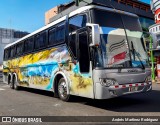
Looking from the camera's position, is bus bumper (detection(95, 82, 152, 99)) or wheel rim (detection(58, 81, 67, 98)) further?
wheel rim (detection(58, 81, 67, 98))

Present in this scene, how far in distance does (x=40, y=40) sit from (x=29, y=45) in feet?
5.58

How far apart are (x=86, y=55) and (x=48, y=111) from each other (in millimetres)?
2177

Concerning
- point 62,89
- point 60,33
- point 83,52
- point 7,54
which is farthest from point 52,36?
point 7,54

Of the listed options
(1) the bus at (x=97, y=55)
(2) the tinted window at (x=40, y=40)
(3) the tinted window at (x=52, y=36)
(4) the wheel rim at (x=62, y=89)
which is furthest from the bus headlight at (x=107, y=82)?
(2) the tinted window at (x=40, y=40)

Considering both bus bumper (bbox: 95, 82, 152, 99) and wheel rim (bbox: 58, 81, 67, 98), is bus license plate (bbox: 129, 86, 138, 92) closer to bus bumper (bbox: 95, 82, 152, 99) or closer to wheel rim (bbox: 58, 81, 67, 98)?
bus bumper (bbox: 95, 82, 152, 99)

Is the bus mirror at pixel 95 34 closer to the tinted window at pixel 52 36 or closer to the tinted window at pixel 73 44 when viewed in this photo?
the tinted window at pixel 73 44

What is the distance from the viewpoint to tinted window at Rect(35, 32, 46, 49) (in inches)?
445

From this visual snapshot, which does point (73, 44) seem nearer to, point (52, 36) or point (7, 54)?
point (52, 36)

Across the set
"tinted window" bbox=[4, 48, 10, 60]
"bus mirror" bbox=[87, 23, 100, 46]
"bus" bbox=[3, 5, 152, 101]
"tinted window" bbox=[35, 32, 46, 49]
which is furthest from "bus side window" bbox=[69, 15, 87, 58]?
"tinted window" bbox=[4, 48, 10, 60]

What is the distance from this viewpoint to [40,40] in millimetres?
11734

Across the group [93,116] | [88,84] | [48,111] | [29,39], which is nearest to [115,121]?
[93,116]

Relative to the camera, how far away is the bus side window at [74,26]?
827 centimetres

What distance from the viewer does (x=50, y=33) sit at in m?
10.8

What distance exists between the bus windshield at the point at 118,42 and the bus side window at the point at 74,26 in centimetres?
56
